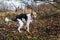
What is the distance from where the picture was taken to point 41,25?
42.2 ft

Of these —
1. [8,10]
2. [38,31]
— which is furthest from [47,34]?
[8,10]

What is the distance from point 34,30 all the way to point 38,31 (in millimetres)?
376

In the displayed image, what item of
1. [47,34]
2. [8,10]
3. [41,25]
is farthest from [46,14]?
[8,10]

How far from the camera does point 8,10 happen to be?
16.9 metres

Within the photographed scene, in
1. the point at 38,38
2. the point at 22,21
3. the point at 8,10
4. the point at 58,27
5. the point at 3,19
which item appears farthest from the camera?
the point at 8,10

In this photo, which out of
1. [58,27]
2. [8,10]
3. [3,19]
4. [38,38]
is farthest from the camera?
[8,10]

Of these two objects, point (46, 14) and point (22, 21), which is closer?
point (22, 21)

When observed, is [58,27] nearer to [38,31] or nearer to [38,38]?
[38,31]

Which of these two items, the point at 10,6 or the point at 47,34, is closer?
the point at 47,34

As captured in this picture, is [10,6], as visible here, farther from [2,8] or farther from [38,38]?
[38,38]

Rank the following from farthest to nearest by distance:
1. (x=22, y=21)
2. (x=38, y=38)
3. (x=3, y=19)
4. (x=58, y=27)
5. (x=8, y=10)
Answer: (x=8, y=10), (x=3, y=19), (x=58, y=27), (x=22, y=21), (x=38, y=38)

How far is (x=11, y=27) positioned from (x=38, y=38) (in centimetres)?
254

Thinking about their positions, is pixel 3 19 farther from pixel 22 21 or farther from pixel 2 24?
pixel 22 21

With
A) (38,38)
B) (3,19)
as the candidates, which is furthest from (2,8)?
(38,38)
